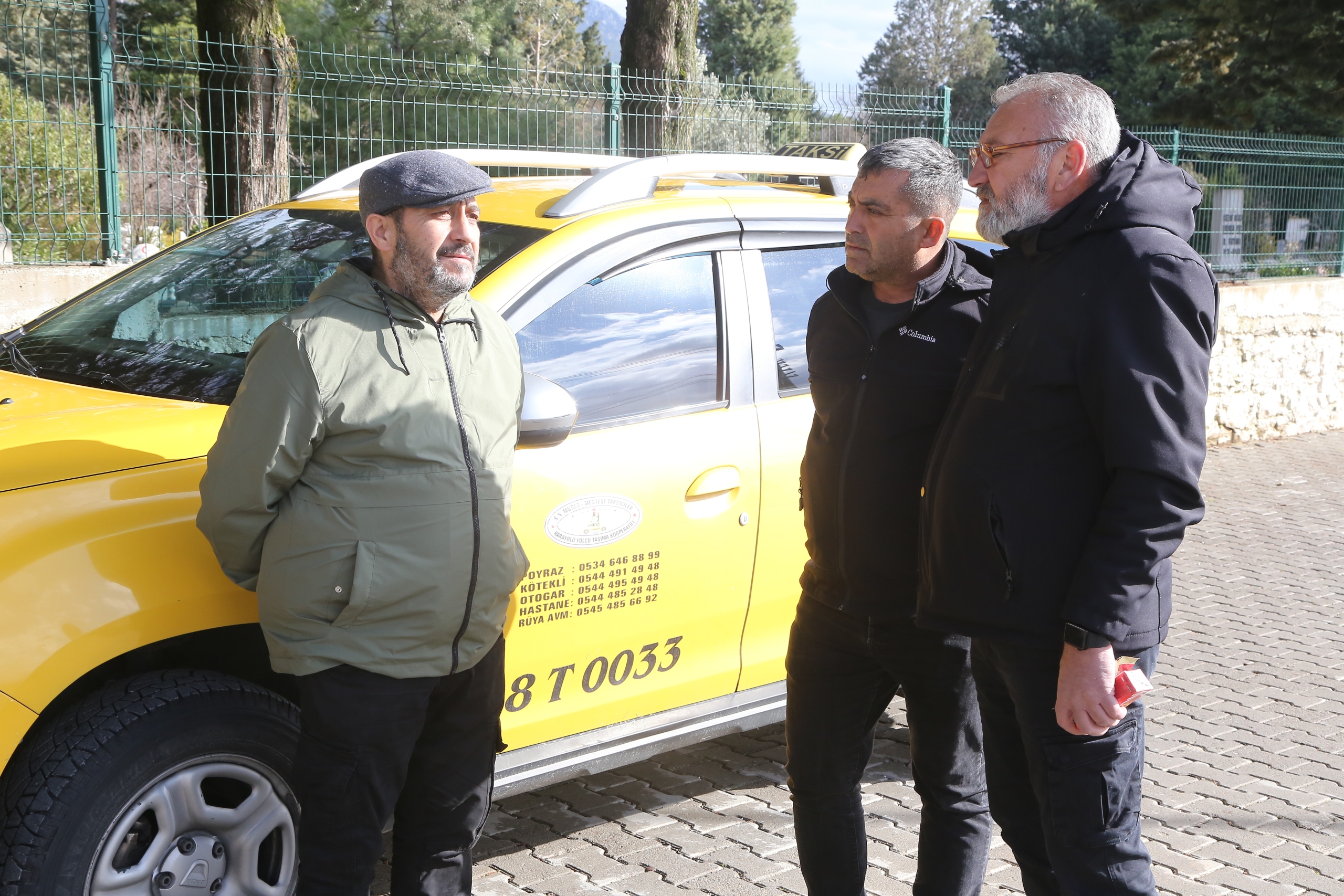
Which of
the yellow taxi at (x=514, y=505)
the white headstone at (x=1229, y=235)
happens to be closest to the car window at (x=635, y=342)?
the yellow taxi at (x=514, y=505)

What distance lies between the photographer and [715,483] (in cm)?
330

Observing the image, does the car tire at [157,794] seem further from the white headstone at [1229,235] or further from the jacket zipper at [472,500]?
the white headstone at [1229,235]

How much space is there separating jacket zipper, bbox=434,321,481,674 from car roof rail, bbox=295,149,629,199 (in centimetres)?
145

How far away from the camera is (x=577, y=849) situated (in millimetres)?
3512

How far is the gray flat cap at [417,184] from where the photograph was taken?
235 cm

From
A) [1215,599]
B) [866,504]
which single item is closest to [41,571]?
[866,504]

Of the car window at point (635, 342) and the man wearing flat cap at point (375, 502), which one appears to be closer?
the man wearing flat cap at point (375, 502)

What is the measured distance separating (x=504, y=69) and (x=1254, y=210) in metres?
7.79

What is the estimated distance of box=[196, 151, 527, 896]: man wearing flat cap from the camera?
7.35 feet

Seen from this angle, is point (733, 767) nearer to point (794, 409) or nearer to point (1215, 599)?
point (794, 409)

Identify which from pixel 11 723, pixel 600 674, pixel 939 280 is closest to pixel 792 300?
pixel 939 280

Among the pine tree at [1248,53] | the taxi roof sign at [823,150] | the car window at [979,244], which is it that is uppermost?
the pine tree at [1248,53]

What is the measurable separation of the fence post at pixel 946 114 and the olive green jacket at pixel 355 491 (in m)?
8.66

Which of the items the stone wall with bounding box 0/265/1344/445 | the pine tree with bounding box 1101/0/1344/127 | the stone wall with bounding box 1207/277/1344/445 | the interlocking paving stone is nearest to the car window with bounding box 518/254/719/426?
the interlocking paving stone
